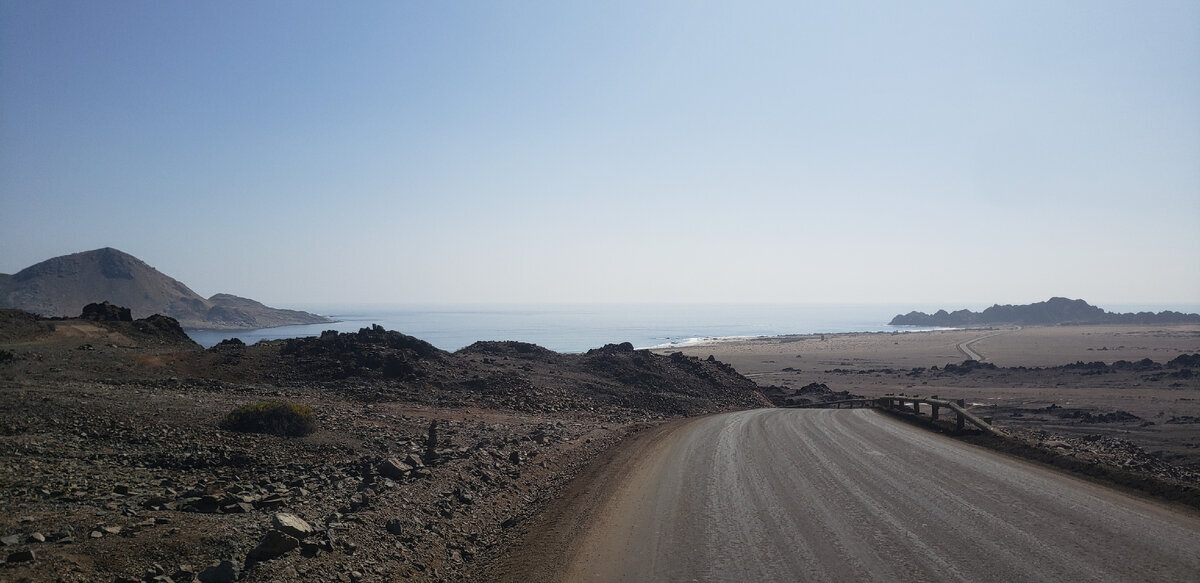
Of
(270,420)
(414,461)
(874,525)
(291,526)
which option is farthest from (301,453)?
(874,525)

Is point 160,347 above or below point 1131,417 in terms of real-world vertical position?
above

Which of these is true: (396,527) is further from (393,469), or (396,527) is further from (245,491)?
(393,469)

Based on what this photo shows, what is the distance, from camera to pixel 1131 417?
27.1 meters

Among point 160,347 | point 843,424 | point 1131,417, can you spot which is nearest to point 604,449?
point 843,424

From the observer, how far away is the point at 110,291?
145 m

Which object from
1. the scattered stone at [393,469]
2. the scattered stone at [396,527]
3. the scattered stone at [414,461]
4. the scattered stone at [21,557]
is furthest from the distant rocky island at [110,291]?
the scattered stone at [21,557]

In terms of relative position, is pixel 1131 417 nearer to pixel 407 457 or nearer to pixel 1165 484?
pixel 1165 484

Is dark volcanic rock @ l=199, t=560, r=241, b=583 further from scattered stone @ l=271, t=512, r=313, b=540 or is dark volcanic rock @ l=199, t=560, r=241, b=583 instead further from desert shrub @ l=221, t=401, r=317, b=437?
desert shrub @ l=221, t=401, r=317, b=437

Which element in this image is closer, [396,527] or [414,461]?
[396,527]

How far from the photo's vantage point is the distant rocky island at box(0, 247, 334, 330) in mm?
133500

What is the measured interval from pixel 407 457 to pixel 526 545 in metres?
5.14

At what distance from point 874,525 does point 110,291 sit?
178127 millimetres

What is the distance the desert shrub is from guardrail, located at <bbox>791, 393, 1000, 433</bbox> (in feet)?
59.8

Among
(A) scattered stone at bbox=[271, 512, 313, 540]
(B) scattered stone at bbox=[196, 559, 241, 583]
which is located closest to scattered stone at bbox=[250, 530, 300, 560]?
(A) scattered stone at bbox=[271, 512, 313, 540]
